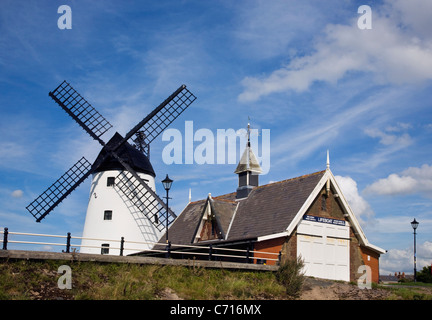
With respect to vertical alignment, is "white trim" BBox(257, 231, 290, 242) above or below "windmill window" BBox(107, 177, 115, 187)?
below

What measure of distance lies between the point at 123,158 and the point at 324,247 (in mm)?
17814

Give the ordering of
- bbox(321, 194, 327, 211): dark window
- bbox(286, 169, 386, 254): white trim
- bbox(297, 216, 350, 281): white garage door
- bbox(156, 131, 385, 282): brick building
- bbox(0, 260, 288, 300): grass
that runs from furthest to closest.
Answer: bbox(321, 194, 327, 211): dark window, bbox(297, 216, 350, 281): white garage door, bbox(156, 131, 385, 282): brick building, bbox(286, 169, 386, 254): white trim, bbox(0, 260, 288, 300): grass

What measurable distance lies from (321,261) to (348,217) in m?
3.76

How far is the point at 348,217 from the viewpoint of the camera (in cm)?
3247

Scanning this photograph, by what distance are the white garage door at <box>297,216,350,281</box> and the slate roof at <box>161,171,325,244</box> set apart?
1301 millimetres

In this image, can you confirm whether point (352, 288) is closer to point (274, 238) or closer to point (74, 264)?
point (274, 238)

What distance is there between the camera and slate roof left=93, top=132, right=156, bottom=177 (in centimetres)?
4081
